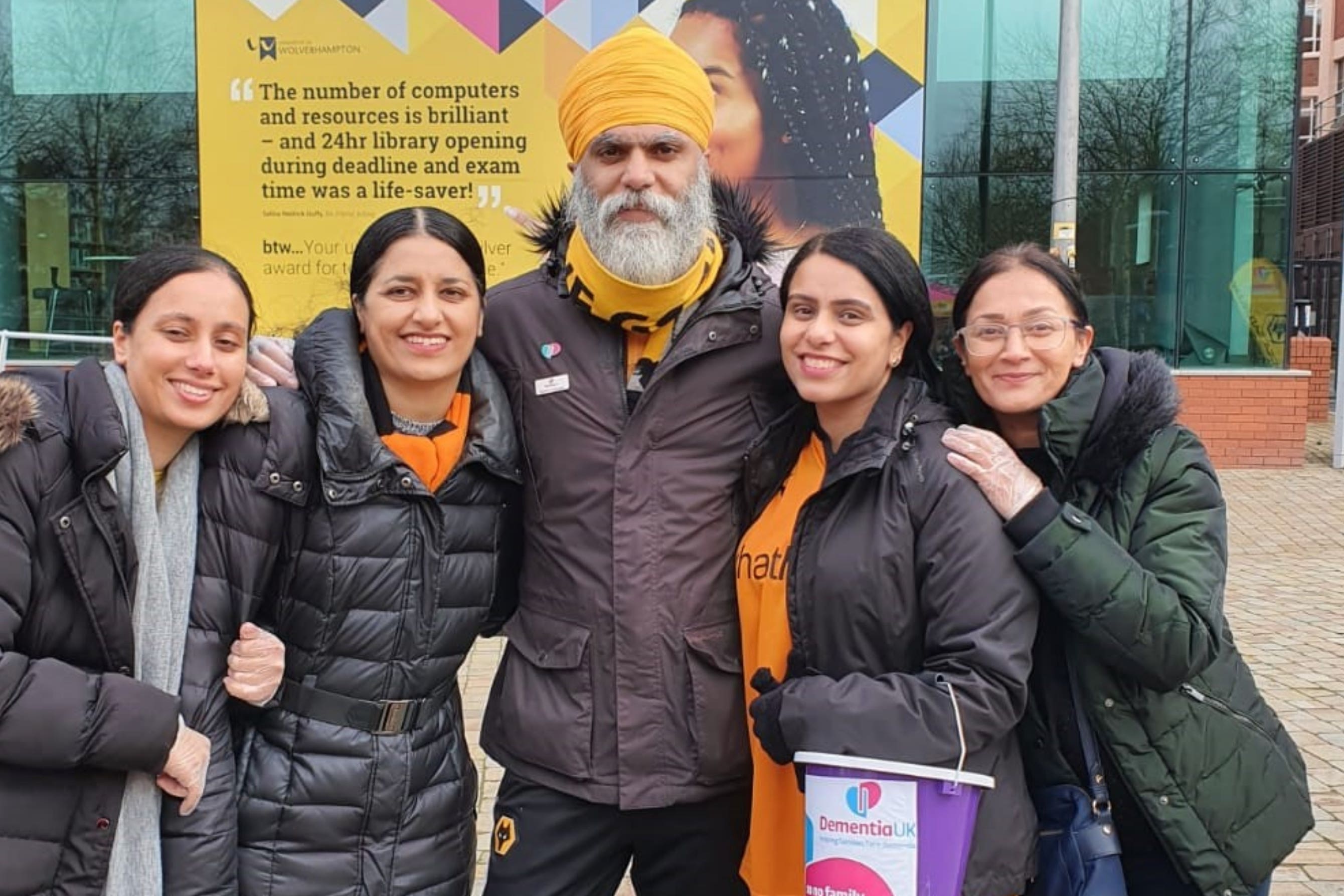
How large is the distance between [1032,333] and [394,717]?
1.55m

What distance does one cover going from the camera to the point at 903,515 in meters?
2.31

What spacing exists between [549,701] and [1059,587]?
1.16 meters

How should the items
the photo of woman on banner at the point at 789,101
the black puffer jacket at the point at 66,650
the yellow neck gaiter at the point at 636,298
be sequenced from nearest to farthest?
the black puffer jacket at the point at 66,650, the yellow neck gaiter at the point at 636,298, the photo of woman on banner at the point at 789,101

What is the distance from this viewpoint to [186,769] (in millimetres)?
2139

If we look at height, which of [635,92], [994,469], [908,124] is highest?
[908,124]

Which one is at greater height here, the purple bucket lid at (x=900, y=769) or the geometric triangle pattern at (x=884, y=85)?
the geometric triangle pattern at (x=884, y=85)

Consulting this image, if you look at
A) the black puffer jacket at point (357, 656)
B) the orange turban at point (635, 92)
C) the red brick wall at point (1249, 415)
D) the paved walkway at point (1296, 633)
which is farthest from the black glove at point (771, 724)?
the red brick wall at point (1249, 415)

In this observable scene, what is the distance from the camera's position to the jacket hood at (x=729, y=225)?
3012 millimetres

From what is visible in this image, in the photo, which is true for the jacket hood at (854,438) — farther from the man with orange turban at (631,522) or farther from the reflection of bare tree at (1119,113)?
the reflection of bare tree at (1119,113)

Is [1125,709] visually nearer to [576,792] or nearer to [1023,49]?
[576,792]

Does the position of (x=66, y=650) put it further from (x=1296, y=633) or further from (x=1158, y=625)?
(x=1296, y=633)

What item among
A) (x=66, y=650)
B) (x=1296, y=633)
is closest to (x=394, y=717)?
(x=66, y=650)

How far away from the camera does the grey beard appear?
8.79 feet

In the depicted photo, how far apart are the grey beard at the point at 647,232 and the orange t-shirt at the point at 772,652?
22.1 inches
